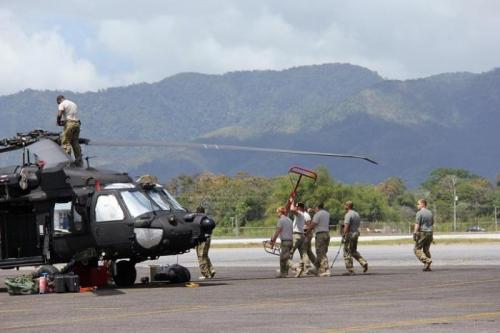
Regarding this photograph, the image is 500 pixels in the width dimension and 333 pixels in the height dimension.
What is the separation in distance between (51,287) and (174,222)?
328 centimetres

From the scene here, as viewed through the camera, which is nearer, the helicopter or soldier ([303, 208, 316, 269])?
the helicopter

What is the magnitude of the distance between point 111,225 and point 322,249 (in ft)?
22.9

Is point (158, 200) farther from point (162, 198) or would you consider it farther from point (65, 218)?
point (65, 218)

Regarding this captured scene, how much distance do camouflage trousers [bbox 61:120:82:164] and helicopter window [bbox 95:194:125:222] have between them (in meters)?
1.32

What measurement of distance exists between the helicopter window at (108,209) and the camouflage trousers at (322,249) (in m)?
6.78

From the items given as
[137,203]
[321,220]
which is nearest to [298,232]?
[321,220]

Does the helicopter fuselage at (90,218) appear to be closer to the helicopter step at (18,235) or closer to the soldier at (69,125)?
the helicopter step at (18,235)

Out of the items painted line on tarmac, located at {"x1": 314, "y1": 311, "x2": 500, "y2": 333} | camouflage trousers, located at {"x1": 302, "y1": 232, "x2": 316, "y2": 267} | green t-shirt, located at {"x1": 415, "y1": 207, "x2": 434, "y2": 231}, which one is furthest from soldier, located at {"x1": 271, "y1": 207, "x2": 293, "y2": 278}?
painted line on tarmac, located at {"x1": 314, "y1": 311, "x2": 500, "y2": 333}

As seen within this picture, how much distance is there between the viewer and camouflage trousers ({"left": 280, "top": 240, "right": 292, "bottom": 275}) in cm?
3109

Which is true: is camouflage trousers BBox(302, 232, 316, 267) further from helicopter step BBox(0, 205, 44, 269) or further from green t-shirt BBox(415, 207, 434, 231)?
helicopter step BBox(0, 205, 44, 269)

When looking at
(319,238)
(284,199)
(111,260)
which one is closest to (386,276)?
(319,238)

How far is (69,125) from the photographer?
26.9 meters

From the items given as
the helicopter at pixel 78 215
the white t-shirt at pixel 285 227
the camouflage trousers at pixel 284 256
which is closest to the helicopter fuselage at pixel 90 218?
the helicopter at pixel 78 215

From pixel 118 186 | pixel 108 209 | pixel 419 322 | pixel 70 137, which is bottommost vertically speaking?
pixel 419 322
